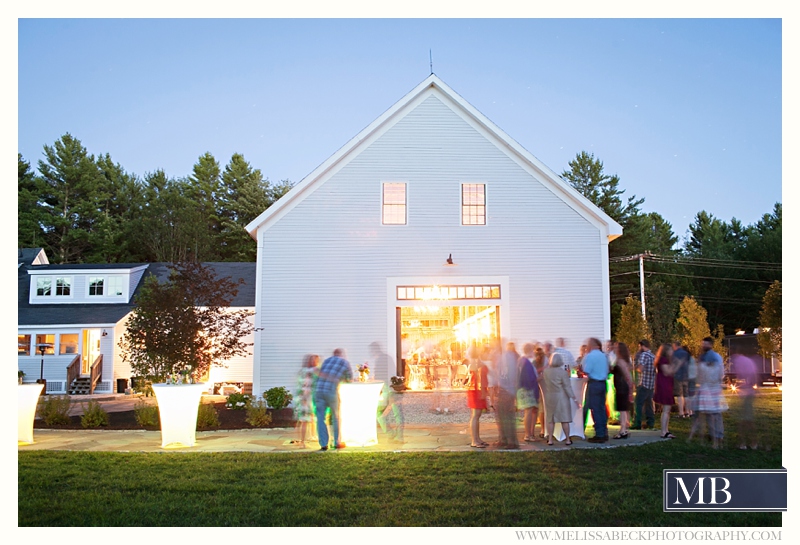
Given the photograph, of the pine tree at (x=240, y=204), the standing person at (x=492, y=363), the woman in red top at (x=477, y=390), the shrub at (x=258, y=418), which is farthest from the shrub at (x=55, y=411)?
the pine tree at (x=240, y=204)

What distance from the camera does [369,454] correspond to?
9883mm

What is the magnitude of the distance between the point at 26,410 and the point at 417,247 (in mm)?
8766

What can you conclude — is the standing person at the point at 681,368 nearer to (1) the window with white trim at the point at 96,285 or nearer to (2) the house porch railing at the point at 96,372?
(2) the house porch railing at the point at 96,372

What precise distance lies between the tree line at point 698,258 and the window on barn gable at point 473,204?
70.0 feet

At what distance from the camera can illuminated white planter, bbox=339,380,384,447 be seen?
10680mm

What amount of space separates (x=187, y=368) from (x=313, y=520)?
923 cm

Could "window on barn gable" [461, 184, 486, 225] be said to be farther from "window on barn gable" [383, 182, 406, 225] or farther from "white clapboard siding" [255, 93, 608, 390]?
"window on barn gable" [383, 182, 406, 225]

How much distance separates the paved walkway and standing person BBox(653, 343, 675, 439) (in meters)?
0.41

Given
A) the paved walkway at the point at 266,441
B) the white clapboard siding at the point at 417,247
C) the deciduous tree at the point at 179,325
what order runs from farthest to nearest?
the white clapboard siding at the point at 417,247 → the deciduous tree at the point at 179,325 → the paved walkway at the point at 266,441

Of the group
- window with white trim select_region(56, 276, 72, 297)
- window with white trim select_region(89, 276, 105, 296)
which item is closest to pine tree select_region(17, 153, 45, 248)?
window with white trim select_region(56, 276, 72, 297)

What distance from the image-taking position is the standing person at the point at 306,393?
10.7 meters

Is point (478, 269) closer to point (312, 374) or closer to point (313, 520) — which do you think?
point (312, 374)

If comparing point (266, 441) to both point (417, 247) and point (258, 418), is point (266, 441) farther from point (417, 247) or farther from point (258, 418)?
point (417, 247)
